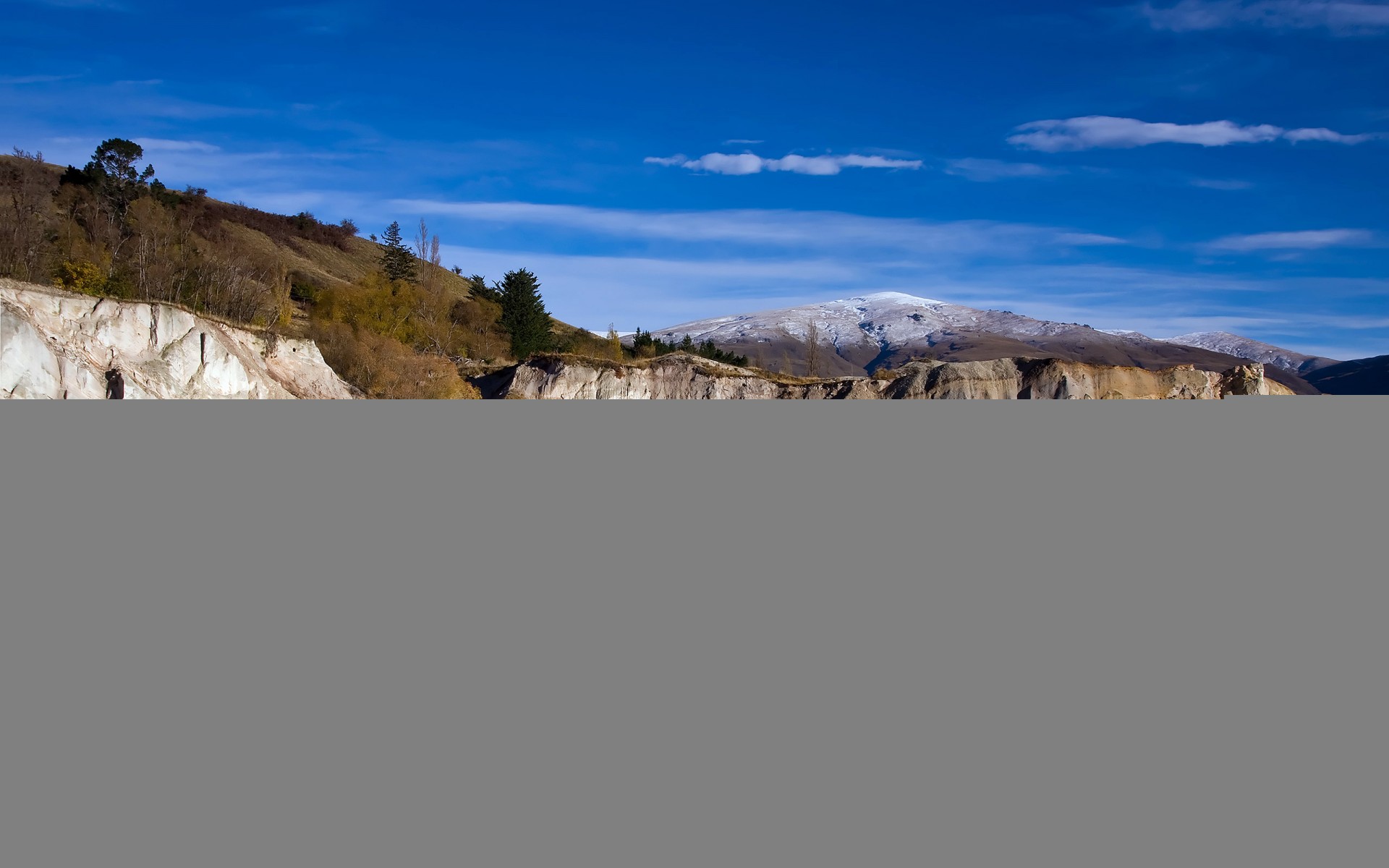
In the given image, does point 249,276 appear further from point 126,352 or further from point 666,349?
point 666,349

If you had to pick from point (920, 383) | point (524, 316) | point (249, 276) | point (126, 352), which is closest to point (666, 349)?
point (524, 316)

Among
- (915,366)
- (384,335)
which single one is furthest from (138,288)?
(915,366)

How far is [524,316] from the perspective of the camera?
9100 cm

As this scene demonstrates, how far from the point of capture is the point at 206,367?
1844 inches

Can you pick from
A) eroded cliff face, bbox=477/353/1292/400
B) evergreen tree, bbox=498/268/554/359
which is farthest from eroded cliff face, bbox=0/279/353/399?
evergreen tree, bbox=498/268/554/359

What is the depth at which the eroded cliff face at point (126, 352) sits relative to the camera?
38.9m

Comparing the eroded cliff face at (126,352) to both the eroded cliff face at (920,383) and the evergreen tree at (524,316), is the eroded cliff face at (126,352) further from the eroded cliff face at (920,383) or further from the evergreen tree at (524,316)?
the evergreen tree at (524,316)

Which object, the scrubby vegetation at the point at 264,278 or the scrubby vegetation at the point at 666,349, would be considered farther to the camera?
the scrubby vegetation at the point at 666,349

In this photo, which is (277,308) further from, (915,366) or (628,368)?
(915,366)

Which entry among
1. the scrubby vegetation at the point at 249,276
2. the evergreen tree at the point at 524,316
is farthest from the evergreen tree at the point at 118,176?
the evergreen tree at the point at 524,316

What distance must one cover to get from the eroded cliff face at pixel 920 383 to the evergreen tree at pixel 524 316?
1837 centimetres

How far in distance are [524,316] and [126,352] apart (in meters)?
49.0

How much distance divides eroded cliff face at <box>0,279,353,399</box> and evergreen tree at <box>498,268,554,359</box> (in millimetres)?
37422

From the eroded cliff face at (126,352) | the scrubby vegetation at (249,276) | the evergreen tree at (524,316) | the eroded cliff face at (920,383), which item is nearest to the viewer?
the eroded cliff face at (126,352)
